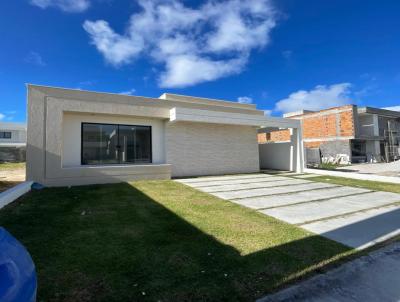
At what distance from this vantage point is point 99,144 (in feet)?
34.8

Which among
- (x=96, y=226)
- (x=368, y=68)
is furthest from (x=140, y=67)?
(x=368, y=68)

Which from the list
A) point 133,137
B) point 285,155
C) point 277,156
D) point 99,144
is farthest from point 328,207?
point 277,156

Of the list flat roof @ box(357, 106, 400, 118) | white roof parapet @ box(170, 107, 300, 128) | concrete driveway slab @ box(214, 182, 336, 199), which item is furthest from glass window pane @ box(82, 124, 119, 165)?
flat roof @ box(357, 106, 400, 118)

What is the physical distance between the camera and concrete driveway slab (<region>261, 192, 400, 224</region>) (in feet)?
17.3

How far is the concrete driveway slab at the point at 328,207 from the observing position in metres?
5.27

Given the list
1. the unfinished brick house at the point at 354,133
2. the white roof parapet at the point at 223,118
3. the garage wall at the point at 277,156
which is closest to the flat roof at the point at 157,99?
the white roof parapet at the point at 223,118

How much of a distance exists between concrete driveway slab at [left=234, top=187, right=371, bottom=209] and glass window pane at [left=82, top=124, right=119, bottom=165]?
6768mm

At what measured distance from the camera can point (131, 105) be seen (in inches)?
432

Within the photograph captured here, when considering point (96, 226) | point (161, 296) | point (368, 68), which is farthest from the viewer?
point (368, 68)

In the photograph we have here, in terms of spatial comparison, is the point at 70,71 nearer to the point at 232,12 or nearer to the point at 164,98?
the point at 164,98

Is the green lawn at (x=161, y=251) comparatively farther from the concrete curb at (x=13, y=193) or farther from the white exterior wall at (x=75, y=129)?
the white exterior wall at (x=75, y=129)

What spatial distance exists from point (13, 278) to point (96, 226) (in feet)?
10.4

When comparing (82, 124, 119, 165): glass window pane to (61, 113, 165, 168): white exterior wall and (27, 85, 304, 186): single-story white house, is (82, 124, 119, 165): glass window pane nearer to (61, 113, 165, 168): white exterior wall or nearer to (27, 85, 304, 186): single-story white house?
(27, 85, 304, 186): single-story white house

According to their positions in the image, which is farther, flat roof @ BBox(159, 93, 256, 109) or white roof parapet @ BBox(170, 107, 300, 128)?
flat roof @ BBox(159, 93, 256, 109)
